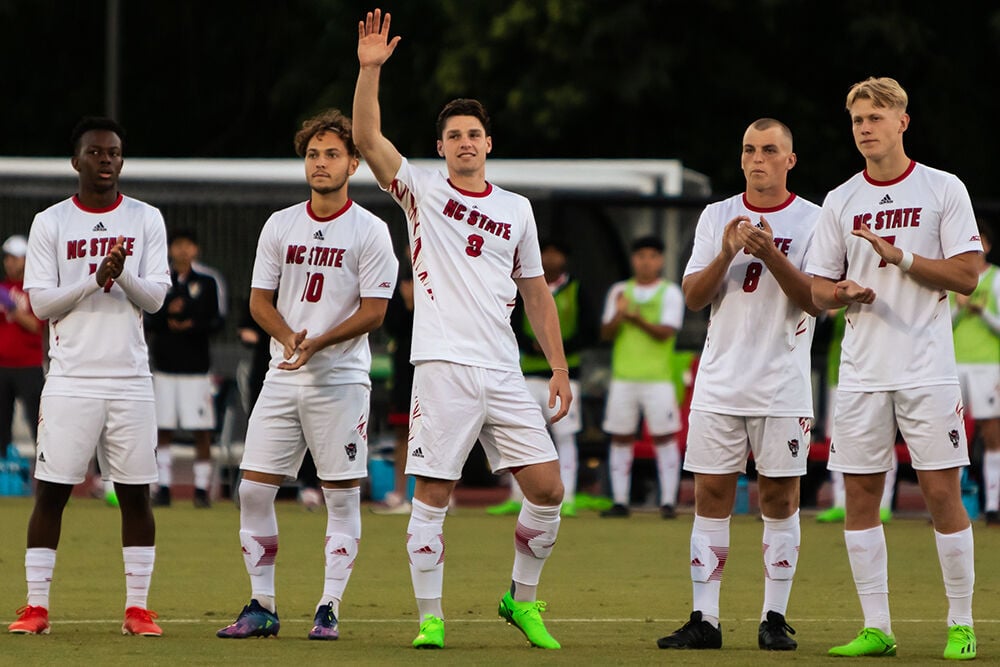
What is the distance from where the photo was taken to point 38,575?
9.22 metres

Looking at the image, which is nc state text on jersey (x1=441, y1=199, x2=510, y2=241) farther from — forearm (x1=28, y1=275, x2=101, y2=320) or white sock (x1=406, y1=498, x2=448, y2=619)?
forearm (x1=28, y1=275, x2=101, y2=320)

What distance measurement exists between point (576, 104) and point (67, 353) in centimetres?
1717

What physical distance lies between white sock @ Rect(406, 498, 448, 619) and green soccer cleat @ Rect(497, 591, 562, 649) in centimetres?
39

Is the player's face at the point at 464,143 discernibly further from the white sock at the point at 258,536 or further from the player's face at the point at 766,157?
the white sock at the point at 258,536

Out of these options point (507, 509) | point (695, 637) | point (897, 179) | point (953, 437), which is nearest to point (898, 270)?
point (897, 179)

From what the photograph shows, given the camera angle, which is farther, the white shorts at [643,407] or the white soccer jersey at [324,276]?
the white shorts at [643,407]

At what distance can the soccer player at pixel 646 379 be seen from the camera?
1706cm

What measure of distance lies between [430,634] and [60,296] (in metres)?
2.39

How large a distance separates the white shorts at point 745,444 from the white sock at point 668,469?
25.8 feet

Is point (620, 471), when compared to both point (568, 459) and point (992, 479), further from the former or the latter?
point (992, 479)

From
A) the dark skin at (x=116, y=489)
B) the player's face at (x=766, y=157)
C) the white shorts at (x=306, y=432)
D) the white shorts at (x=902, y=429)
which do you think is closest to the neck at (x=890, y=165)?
the player's face at (x=766, y=157)

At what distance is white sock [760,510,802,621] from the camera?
29.9 ft

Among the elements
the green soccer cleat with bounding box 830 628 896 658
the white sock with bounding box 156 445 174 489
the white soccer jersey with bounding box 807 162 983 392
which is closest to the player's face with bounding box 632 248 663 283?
the white sock with bounding box 156 445 174 489

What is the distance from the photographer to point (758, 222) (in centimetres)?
913
